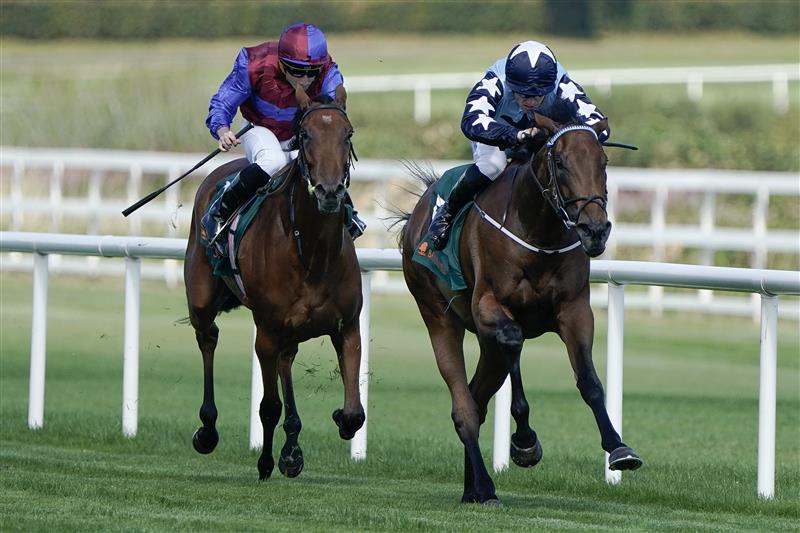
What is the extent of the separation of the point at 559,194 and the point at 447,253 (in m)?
0.96

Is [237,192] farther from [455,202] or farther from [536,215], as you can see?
[536,215]

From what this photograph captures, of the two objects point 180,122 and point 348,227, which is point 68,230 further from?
point 348,227

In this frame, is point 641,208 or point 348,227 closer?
point 348,227

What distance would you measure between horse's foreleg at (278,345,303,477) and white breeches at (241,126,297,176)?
828mm

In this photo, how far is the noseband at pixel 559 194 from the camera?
19.6ft

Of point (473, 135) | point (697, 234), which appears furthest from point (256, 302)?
point (697, 234)

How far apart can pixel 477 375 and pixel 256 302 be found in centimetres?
100

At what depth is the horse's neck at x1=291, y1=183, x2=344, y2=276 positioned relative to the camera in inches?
273

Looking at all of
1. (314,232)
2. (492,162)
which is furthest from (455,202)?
(314,232)

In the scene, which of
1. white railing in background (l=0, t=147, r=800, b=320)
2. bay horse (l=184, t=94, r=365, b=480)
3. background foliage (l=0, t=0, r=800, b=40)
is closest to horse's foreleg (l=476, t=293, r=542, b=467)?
bay horse (l=184, t=94, r=365, b=480)

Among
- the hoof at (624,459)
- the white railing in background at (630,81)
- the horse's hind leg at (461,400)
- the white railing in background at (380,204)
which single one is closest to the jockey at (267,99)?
the horse's hind leg at (461,400)

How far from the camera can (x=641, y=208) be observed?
1814 centimetres

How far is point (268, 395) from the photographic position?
7.27 m

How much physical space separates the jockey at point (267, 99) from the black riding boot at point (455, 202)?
0.63 meters
